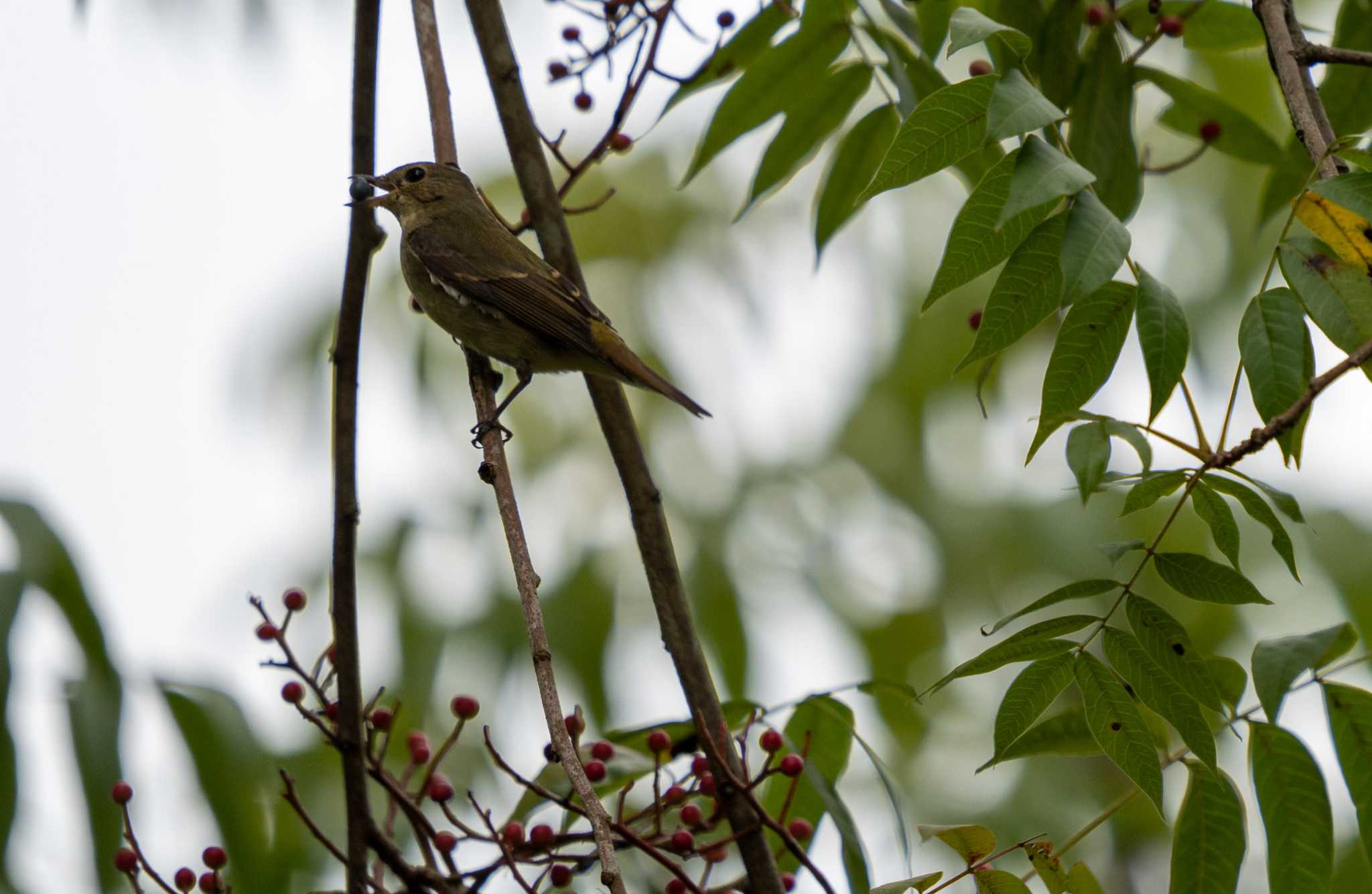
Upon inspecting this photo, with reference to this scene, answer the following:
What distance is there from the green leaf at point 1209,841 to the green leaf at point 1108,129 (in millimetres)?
1418

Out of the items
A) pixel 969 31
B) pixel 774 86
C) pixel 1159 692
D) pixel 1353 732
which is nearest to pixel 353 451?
pixel 774 86

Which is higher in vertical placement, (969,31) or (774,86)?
(774,86)

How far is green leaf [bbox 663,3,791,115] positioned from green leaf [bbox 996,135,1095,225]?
149 cm

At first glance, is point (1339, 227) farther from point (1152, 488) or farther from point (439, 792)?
point (439, 792)

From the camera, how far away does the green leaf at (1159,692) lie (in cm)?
217

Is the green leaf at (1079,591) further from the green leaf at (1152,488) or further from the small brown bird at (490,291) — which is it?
the small brown bird at (490,291)

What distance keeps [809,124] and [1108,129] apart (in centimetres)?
78

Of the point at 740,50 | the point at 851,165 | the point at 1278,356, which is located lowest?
the point at 1278,356

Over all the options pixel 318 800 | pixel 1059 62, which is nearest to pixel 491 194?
pixel 318 800

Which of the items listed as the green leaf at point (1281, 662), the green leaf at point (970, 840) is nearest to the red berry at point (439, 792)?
the green leaf at point (970, 840)

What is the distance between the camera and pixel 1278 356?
209 cm

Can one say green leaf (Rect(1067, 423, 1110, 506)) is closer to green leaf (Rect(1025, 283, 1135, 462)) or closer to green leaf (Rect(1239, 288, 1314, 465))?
green leaf (Rect(1025, 283, 1135, 462))

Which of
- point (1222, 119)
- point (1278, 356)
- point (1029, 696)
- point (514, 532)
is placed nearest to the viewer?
point (1278, 356)

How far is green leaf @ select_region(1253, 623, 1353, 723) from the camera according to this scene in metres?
2.16
